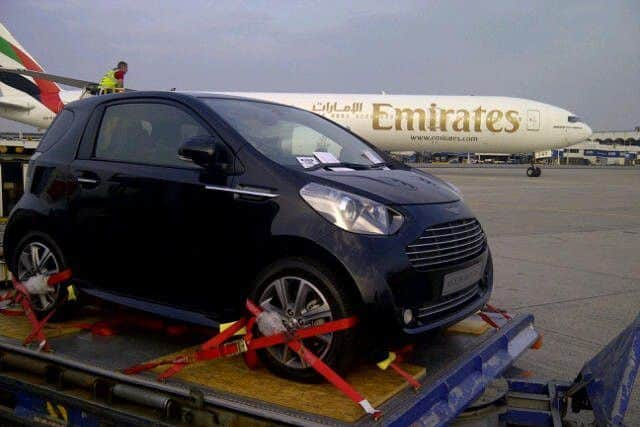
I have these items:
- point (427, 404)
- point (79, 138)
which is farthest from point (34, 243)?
point (427, 404)

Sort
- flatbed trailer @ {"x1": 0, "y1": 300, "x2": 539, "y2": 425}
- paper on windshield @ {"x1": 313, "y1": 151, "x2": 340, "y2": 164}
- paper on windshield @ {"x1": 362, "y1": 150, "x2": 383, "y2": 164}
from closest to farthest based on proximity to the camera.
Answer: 1. flatbed trailer @ {"x1": 0, "y1": 300, "x2": 539, "y2": 425}
2. paper on windshield @ {"x1": 313, "y1": 151, "x2": 340, "y2": 164}
3. paper on windshield @ {"x1": 362, "y1": 150, "x2": 383, "y2": 164}

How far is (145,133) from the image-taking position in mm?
3736

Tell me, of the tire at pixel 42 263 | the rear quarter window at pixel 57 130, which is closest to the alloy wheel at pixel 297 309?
the tire at pixel 42 263

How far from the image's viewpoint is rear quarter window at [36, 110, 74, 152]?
4105 millimetres

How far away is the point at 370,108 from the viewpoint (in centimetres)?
2958

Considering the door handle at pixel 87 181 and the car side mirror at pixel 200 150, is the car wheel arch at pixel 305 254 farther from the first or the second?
the door handle at pixel 87 181

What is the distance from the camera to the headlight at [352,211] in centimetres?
291

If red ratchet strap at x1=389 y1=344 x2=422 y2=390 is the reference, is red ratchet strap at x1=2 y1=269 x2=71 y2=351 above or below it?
above

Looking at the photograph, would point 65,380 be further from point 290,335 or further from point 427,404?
point 427,404

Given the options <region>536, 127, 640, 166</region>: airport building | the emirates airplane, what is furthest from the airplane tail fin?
<region>536, 127, 640, 166</region>: airport building

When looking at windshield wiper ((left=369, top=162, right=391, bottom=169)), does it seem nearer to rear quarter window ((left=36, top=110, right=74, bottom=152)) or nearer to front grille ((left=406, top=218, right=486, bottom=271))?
front grille ((left=406, top=218, right=486, bottom=271))

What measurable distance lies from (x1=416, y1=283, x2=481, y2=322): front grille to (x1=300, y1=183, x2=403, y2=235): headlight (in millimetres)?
448

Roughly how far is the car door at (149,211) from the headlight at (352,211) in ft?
1.64

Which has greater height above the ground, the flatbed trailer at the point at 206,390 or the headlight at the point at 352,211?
the headlight at the point at 352,211
